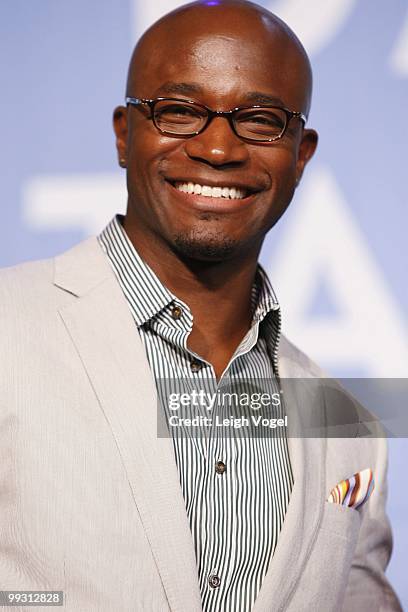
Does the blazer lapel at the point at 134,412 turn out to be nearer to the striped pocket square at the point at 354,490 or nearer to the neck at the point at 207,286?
the neck at the point at 207,286

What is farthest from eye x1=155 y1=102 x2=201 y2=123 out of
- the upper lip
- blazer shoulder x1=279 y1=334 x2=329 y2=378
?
blazer shoulder x1=279 y1=334 x2=329 y2=378

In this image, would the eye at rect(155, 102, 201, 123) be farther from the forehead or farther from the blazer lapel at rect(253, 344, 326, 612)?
the blazer lapel at rect(253, 344, 326, 612)

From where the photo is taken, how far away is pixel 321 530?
1778 mm

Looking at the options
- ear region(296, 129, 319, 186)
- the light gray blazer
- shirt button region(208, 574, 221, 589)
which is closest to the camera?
the light gray blazer

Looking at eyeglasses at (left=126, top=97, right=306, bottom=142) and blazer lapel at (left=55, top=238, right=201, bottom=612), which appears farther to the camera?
eyeglasses at (left=126, top=97, right=306, bottom=142)

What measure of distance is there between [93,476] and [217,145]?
2.01 feet

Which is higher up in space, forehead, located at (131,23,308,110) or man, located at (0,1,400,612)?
forehead, located at (131,23,308,110)

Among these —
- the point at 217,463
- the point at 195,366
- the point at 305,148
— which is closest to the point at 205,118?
the point at 305,148

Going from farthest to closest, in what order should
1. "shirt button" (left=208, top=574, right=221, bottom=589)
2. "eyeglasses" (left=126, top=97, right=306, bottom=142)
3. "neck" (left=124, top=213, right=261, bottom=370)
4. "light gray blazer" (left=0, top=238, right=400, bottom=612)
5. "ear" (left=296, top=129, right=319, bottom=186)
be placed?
"ear" (left=296, top=129, right=319, bottom=186) → "neck" (left=124, top=213, right=261, bottom=370) → "eyeglasses" (left=126, top=97, right=306, bottom=142) → "shirt button" (left=208, top=574, right=221, bottom=589) → "light gray blazer" (left=0, top=238, right=400, bottom=612)

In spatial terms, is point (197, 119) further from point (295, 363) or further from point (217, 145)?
point (295, 363)

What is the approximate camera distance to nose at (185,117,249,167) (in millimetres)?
1718

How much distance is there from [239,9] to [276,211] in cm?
39

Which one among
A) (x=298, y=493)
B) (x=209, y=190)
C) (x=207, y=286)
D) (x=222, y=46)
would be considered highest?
(x=222, y=46)

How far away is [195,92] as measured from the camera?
68.3 inches
